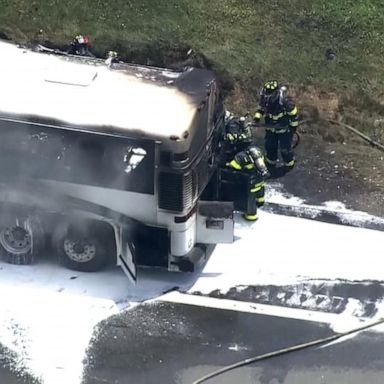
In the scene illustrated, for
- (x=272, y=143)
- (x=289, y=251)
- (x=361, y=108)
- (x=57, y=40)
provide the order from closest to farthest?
(x=289, y=251), (x=272, y=143), (x=361, y=108), (x=57, y=40)

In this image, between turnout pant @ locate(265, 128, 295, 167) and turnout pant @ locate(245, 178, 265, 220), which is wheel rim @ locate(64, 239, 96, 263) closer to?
turnout pant @ locate(245, 178, 265, 220)

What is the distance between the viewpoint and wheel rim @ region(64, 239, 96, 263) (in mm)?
10844

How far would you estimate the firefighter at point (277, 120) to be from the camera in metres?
12.9

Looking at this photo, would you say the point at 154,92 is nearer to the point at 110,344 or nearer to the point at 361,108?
the point at 110,344

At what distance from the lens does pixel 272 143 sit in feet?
43.8

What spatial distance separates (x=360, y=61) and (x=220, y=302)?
6.43 metres

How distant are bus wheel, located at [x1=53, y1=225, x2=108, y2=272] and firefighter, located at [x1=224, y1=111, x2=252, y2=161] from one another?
2356 mm

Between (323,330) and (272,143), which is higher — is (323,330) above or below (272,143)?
below

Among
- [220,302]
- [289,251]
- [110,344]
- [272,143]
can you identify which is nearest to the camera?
[110,344]

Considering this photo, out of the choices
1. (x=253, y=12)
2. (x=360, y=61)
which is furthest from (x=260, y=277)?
(x=253, y=12)

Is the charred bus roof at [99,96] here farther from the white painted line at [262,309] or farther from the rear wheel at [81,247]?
the white painted line at [262,309]

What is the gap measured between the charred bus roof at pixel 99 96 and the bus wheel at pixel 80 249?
4.78ft

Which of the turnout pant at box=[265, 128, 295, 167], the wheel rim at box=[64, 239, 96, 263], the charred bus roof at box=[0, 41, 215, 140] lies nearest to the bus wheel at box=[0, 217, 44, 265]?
the wheel rim at box=[64, 239, 96, 263]

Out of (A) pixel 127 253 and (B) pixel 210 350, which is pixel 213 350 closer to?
(B) pixel 210 350
